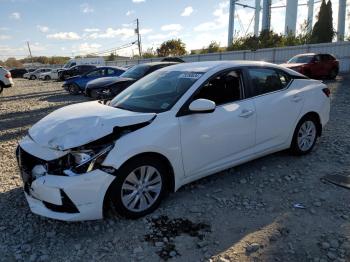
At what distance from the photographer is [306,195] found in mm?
4504

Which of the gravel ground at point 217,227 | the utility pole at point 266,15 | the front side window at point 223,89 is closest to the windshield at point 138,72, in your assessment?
the gravel ground at point 217,227

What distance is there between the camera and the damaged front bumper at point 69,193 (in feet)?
11.5

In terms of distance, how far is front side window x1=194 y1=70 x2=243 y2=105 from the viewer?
4535 millimetres

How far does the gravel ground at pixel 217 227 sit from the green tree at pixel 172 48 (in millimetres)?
51959

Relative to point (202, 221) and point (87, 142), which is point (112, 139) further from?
point (202, 221)

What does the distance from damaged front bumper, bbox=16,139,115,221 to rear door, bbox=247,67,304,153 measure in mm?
2318

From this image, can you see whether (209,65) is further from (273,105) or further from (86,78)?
(86,78)

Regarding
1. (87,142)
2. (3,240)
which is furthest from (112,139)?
(3,240)

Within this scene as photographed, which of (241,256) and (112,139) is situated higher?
(112,139)

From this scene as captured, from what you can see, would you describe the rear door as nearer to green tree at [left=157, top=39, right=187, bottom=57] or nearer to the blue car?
the blue car

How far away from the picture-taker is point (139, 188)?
395 cm

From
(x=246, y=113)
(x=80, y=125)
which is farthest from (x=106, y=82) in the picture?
(x=80, y=125)

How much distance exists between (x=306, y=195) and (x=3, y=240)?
3418 millimetres

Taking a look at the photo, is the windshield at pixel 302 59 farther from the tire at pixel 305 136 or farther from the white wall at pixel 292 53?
the tire at pixel 305 136
